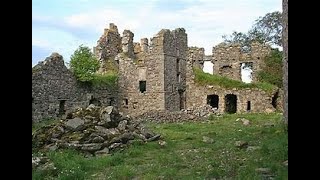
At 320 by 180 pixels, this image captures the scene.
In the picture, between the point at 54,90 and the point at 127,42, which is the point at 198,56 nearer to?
the point at 127,42

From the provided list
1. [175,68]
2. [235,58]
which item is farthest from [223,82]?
[235,58]

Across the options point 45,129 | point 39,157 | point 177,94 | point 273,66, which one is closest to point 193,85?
point 177,94

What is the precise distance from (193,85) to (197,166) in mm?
18532

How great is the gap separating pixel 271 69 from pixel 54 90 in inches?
556

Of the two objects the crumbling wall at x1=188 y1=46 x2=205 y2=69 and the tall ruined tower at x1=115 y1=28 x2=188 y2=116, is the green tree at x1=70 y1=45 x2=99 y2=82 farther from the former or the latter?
the crumbling wall at x1=188 y1=46 x2=205 y2=69

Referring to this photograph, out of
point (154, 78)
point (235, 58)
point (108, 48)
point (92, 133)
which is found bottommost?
point (92, 133)

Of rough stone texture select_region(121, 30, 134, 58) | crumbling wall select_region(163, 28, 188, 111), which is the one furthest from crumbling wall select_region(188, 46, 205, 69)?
rough stone texture select_region(121, 30, 134, 58)

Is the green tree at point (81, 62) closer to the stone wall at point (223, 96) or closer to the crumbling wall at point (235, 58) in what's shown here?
the stone wall at point (223, 96)

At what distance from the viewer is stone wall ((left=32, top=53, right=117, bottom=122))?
1881cm

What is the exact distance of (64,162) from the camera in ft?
29.3

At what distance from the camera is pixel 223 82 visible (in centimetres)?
2608

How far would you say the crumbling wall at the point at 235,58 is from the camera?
28.5 metres
